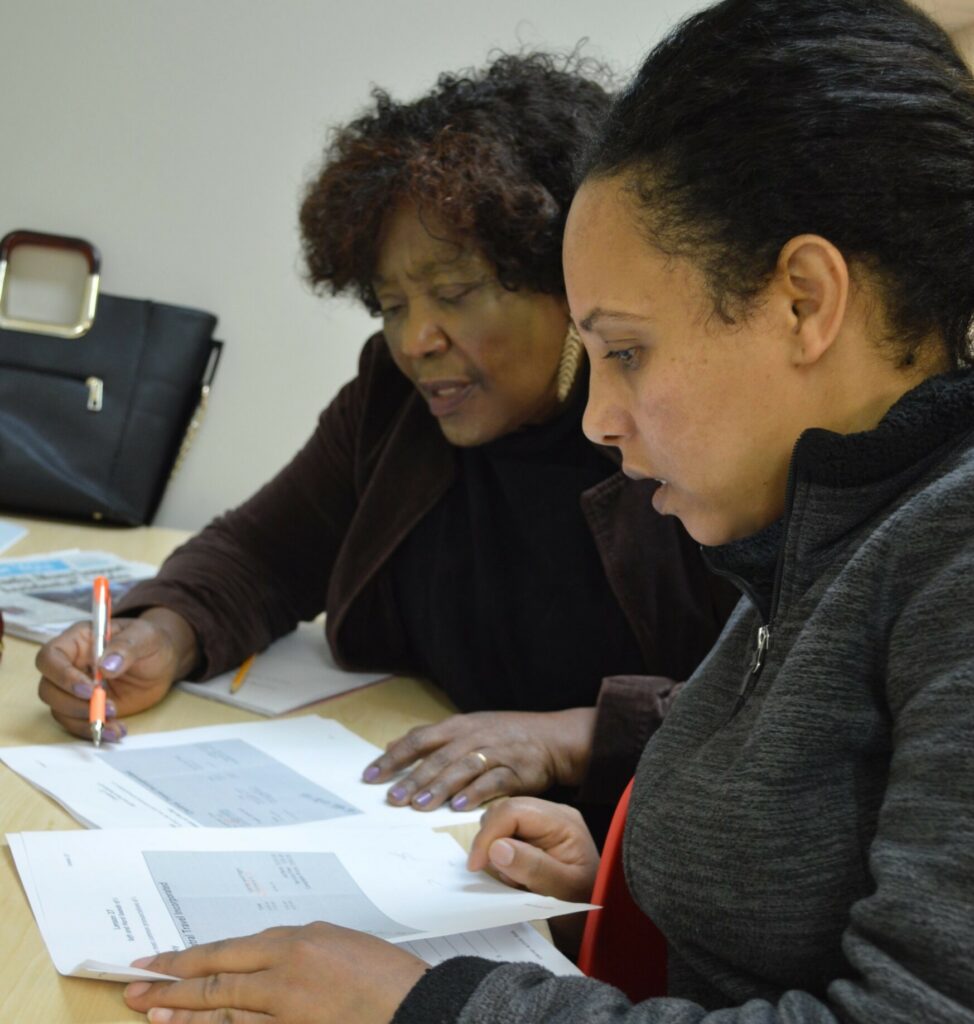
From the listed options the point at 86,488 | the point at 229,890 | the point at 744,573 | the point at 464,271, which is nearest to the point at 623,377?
the point at 744,573

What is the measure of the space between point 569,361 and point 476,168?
252mm

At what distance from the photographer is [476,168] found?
1.41 meters

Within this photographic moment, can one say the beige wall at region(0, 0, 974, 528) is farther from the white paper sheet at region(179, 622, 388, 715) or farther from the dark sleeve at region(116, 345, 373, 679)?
the white paper sheet at region(179, 622, 388, 715)

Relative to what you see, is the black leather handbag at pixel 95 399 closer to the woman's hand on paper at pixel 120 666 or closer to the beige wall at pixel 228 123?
the beige wall at pixel 228 123

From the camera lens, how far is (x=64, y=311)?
8.16 ft

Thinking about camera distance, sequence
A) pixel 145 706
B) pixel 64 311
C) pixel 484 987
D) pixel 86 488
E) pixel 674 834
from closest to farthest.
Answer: pixel 484 987
pixel 674 834
pixel 145 706
pixel 86 488
pixel 64 311

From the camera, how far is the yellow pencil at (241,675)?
56.2 inches

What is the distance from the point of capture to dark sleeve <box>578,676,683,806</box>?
125 centimetres

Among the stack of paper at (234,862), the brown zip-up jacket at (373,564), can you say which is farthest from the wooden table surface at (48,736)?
the brown zip-up jacket at (373,564)

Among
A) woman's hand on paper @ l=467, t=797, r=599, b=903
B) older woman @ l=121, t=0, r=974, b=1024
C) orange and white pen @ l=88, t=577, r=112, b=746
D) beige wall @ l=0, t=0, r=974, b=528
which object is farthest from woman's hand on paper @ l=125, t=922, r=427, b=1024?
beige wall @ l=0, t=0, r=974, b=528

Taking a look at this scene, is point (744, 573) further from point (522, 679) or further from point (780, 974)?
point (522, 679)

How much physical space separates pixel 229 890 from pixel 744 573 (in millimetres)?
419

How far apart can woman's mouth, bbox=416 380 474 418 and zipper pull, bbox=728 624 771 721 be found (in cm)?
75

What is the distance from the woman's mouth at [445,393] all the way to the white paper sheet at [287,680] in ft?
1.17
